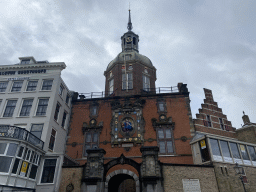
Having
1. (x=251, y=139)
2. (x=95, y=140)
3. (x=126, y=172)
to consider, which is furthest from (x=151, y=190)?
(x=251, y=139)

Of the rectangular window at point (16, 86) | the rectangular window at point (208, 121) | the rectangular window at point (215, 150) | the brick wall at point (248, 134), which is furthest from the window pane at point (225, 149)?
the rectangular window at point (16, 86)

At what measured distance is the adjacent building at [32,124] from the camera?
1560 centimetres

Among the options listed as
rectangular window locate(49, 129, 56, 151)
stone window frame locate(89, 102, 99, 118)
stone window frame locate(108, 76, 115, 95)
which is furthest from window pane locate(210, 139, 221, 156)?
rectangular window locate(49, 129, 56, 151)

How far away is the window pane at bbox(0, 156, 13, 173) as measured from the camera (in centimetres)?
1481

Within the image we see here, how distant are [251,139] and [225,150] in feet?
24.9

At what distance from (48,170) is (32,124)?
16.6ft

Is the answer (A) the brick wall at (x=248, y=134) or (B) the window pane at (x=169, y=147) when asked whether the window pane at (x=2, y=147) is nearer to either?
(B) the window pane at (x=169, y=147)

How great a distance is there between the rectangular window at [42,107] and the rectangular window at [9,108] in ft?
8.86

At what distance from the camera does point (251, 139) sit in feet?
76.2

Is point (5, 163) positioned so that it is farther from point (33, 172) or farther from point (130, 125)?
point (130, 125)

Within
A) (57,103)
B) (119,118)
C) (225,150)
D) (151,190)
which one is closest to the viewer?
(151,190)

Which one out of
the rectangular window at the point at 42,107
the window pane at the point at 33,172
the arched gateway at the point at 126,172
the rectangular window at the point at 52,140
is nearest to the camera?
the arched gateway at the point at 126,172

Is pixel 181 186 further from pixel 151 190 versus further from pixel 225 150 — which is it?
pixel 225 150

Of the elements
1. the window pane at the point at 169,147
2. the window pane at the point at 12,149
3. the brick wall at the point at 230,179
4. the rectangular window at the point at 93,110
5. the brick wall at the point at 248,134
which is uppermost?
the rectangular window at the point at 93,110
